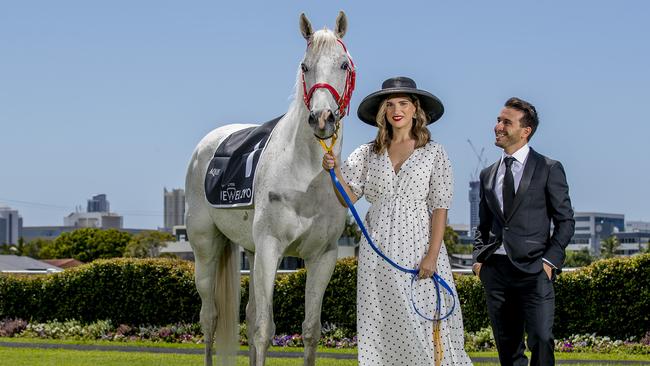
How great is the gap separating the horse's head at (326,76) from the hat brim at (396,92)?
0.48 ft

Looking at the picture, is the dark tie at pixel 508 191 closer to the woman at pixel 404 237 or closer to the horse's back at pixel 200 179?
the woman at pixel 404 237

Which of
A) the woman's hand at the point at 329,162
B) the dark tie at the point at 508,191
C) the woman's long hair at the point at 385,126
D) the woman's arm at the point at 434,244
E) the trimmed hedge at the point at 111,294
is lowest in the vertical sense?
the trimmed hedge at the point at 111,294

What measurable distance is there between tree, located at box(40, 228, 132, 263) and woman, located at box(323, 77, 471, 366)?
2953 inches

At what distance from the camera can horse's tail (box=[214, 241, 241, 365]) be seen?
29.8 feet

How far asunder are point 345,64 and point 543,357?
2.33 meters

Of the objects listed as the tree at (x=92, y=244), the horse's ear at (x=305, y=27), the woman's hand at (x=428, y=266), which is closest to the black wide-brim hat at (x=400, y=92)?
the horse's ear at (x=305, y=27)

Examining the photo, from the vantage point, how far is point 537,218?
6.50 metres

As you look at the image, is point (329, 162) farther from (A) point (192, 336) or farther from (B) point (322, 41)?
(A) point (192, 336)

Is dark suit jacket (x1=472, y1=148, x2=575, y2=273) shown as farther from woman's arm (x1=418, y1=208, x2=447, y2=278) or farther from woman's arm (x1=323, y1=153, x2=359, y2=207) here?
woman's arm (x1=323, y1=153, x2=359, y2=207)

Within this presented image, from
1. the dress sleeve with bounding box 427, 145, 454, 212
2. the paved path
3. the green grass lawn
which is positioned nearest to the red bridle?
the dress sleeve with bounding box 427, 145, 454, 212

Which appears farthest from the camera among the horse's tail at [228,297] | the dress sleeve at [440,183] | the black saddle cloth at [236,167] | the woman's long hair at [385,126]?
the horse's tail at [228,297]

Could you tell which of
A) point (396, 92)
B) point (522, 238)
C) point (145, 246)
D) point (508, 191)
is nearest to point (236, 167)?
point (396, 92)

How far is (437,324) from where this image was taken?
6117 millimetres

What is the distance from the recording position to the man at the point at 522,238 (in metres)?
6.45
